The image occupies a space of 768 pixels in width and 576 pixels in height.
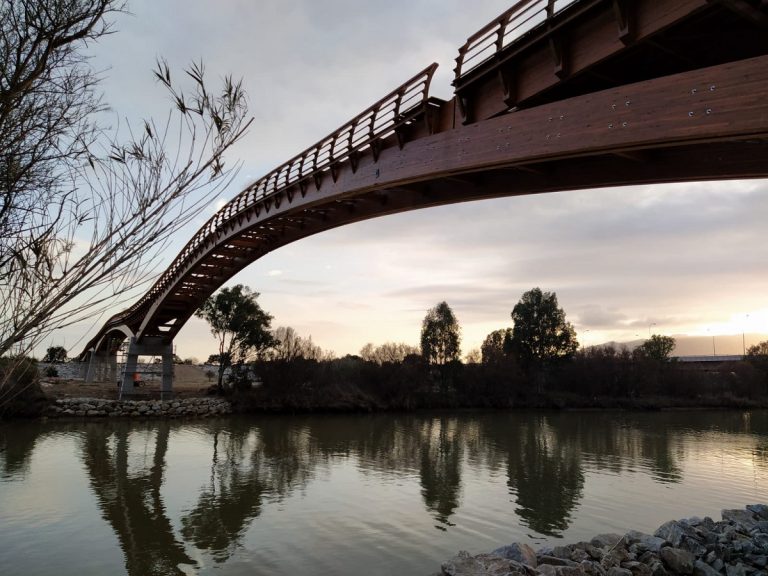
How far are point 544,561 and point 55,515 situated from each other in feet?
31.2

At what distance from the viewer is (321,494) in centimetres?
1272

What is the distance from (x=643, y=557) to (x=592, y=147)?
584cm

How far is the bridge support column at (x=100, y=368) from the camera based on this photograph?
49906 mm

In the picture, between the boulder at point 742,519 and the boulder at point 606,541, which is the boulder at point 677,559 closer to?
the boulder at point 606,541

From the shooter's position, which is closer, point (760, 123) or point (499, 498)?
point (760, 123)

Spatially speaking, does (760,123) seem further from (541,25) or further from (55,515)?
(55,515)

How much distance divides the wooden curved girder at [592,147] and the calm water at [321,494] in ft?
21.9

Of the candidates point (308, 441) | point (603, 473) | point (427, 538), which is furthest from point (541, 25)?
point (308, 441)

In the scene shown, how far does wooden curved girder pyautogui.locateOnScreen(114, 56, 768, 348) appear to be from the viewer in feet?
17.8

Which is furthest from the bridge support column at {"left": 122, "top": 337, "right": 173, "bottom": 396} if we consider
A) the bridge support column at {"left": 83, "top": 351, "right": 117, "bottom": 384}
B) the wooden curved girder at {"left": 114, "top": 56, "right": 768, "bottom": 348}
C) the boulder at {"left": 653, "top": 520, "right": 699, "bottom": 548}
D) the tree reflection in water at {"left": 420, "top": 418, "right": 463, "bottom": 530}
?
the boulder at {"left": 653, "top": 520, "right": 699, "bottom": 548}

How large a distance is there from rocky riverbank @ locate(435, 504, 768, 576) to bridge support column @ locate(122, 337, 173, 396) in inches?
1249

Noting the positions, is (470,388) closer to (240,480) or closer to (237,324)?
(237,324)

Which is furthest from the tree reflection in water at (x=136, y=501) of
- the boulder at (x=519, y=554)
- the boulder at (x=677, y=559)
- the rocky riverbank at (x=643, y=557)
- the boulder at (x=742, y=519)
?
the boulder at (x=742, y=519)

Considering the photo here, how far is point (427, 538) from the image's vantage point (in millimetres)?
9516
